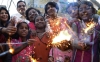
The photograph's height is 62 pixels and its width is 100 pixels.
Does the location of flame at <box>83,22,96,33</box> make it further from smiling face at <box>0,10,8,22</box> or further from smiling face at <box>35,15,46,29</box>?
smiling face at <box>0,10,8,22</box>

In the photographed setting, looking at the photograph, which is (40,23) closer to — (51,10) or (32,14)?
(51,10)

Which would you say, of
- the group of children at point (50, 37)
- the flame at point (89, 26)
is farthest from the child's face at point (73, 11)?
the flame at point (89, 26)

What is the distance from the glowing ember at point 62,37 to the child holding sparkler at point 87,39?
23 cm

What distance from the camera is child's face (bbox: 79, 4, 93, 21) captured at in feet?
14.5

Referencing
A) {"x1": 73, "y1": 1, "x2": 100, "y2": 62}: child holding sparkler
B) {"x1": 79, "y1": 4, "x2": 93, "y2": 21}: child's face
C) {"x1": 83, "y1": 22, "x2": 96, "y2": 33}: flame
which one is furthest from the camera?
{"x1": 79, "y1": 4, "x2": 93, "y2": 21}: child's face

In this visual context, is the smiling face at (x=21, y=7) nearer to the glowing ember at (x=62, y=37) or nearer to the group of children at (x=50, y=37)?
the group of children at (x=50, y=37)

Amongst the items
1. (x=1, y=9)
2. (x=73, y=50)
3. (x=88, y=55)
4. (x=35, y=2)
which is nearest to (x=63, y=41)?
(x=73, y=50)

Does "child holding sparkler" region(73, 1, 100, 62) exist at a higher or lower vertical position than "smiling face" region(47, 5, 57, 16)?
lower

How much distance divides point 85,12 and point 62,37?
25.9 inches

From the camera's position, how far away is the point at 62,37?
462cm

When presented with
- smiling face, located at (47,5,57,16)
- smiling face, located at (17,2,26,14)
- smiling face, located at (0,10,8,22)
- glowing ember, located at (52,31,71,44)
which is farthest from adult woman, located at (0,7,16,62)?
smiling face, located at (17,2,26,14)

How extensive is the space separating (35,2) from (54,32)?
925 centimetres

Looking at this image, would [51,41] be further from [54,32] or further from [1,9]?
[1,9]

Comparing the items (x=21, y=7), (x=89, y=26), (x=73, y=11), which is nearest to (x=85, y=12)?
(x=89, y=26)
